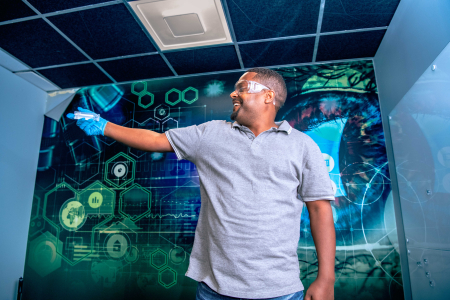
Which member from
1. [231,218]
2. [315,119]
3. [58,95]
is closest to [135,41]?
[58,95]

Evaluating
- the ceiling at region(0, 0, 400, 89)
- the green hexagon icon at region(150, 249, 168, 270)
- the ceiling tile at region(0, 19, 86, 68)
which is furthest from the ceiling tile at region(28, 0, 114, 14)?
the green hexagon icon at region(150, 249, 168, 270)

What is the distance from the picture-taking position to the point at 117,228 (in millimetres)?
2586

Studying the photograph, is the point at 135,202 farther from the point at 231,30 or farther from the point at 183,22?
the point at 231,30

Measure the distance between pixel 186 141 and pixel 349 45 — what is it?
1.91 m

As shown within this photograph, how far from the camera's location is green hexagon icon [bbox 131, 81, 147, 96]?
9.41 ft

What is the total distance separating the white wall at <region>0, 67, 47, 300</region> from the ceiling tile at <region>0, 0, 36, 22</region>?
86cm

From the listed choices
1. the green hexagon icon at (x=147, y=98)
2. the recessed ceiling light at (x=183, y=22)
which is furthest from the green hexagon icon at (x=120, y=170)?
the recessed ceiling light at (x=183, y=22)

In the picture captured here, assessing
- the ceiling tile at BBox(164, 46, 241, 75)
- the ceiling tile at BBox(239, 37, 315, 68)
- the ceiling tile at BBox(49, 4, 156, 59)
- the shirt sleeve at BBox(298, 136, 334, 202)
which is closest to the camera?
the shirt sleeve at BBox(298, 136, 334, 202)

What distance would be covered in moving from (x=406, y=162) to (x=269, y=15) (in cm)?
136

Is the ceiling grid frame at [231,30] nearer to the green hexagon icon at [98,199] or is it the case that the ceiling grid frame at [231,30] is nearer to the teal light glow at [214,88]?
the teal light glow at [214,88]

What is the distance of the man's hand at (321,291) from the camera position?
0.92m

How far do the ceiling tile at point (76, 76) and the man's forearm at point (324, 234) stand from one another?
247cm

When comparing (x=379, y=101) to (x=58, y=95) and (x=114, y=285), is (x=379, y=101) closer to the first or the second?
(x=114, y=285)

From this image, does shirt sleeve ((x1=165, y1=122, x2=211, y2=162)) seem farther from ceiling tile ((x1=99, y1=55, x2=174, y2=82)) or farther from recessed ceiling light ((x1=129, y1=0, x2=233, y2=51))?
ceiling tile ((x1=99, y1=55, x2=174, y2=82))
